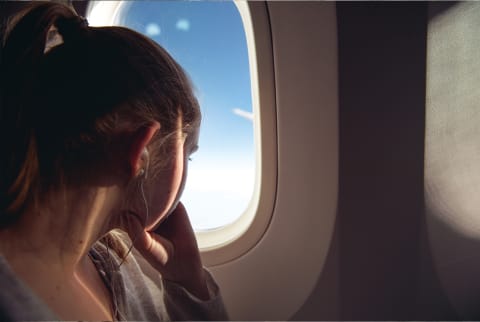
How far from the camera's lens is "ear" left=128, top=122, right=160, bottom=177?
0.48 meters

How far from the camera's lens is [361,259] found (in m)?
0.74

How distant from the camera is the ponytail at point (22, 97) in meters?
0.42

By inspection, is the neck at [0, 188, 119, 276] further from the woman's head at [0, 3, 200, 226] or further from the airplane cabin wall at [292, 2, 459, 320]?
the airplane cabin wall at [292, 2, 459, 320]

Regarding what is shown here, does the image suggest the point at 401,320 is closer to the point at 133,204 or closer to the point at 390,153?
the point at 390,153

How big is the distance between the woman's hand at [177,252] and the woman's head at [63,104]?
23cm

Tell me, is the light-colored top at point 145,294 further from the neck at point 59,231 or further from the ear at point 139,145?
the ear at point 139,145

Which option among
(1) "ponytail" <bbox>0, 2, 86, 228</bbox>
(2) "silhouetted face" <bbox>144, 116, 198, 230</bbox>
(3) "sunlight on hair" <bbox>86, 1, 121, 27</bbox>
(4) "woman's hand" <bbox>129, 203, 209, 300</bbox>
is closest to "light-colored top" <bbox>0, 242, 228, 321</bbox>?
(4) "woman's hand" <bbox>129, 203, 209, 300</bbox>

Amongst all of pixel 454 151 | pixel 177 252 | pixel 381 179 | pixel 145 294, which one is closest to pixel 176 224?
pixel 177 252

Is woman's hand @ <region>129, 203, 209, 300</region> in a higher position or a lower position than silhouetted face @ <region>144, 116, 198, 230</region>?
lower

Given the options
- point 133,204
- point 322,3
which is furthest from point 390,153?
point 133,204

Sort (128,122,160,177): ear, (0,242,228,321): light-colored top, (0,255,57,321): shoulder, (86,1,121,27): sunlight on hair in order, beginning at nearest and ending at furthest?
(0,255,57,321): shoulder
(128,122,160,177): ear
(0,242,228,321): light-colored top
(86,1,121,27): sunlight on hair

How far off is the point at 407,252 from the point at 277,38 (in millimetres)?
645

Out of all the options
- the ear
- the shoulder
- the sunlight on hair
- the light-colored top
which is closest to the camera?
the shoulder

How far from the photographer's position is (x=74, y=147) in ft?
1.46
